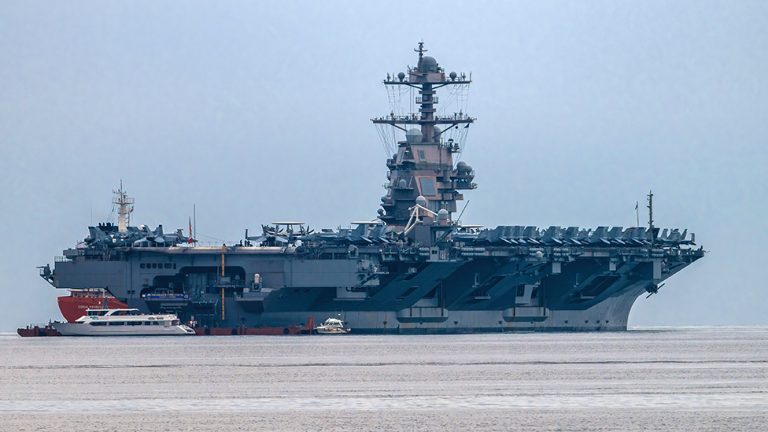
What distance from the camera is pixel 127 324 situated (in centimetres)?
7500

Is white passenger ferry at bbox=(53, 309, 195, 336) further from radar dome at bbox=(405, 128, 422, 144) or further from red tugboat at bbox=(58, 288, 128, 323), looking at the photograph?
radar dome at bbox=(405, 128, 422, 144)

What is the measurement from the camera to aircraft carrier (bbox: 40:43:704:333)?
74812mm

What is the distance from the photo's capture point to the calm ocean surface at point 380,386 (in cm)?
3778

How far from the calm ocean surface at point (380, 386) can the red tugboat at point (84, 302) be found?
20.6 ft

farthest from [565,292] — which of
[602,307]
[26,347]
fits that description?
[26,347]

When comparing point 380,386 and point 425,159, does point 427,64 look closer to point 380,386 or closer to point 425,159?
point 425,159

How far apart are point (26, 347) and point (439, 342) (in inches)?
597

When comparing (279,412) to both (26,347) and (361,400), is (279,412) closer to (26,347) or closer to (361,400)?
(361,400)

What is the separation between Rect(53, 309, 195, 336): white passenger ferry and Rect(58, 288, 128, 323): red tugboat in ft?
1.29

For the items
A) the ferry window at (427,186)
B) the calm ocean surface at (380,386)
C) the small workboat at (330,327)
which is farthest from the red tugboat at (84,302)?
the ferry window at (427,186)

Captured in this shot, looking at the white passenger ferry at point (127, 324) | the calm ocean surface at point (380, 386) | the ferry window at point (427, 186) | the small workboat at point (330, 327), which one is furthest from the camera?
the ferry window at point (427, 186)

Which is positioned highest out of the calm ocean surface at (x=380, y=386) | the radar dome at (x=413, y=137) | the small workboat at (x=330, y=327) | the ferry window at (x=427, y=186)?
the radar dome at (x=413, y=137)

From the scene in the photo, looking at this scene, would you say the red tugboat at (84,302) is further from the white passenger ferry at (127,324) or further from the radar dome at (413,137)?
the radar dome at (413,137)

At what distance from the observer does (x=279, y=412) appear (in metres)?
39.8
